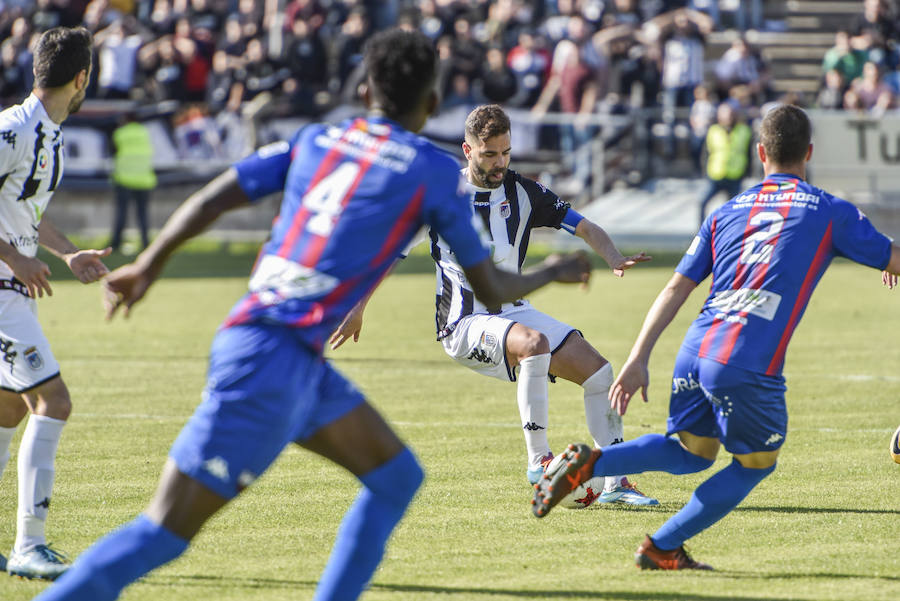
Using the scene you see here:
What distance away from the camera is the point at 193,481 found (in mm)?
4105

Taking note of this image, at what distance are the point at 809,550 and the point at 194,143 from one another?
19961mm

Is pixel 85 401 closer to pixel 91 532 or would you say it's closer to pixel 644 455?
pixel 91 532

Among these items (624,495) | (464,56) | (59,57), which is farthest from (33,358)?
(464,56)

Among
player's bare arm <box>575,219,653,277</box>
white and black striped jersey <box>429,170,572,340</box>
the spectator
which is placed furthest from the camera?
the spectator

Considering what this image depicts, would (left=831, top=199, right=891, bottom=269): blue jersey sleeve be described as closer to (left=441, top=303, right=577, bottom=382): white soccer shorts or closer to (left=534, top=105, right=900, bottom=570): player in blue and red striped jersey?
(left=534, top=105, right=900, bottom=570): player in blue and red striped jersey

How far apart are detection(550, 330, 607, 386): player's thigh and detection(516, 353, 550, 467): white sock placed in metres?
0.12

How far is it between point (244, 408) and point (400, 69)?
119cm

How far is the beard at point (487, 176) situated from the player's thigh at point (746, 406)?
2282 millimetres

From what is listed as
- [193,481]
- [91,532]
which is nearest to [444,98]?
[91,532]

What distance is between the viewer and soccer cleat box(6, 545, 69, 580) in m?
5.42

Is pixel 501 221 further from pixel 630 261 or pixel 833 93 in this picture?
pixel 833 93

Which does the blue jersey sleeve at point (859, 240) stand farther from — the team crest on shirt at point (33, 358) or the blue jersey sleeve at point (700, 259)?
the team crest on shirt at point (33, 358)

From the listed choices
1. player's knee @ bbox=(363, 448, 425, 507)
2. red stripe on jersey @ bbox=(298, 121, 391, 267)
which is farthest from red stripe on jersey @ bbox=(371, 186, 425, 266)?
player's knee @ bbox=(363, 448, 425, 507)

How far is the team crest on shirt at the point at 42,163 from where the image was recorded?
5781 mm
